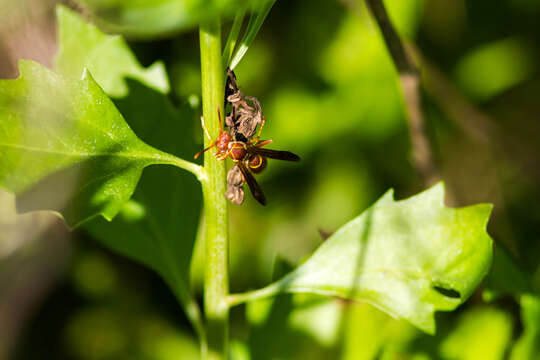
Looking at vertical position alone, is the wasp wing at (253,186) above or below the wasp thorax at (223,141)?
below

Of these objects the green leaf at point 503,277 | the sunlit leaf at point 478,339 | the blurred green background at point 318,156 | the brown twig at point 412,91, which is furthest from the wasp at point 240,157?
the blurred green background at point 318,156

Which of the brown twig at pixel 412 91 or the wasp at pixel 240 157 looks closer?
the wasp at pixel 240 157

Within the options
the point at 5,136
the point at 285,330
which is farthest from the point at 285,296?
the point at 5,136

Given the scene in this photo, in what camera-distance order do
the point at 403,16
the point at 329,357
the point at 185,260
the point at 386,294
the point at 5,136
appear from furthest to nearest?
1. the point at 403,16
2. the point at 329,357
3. the point at 185,260
4. the point at 386,294
5. the point at 5,136

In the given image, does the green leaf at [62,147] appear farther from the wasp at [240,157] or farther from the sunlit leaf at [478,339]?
the sunlit leaf at [478,339]

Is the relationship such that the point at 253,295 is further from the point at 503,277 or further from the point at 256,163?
the point at 503,277

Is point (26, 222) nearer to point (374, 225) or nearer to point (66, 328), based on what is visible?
point (66, 328)

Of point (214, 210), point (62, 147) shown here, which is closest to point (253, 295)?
point (214, 210)
